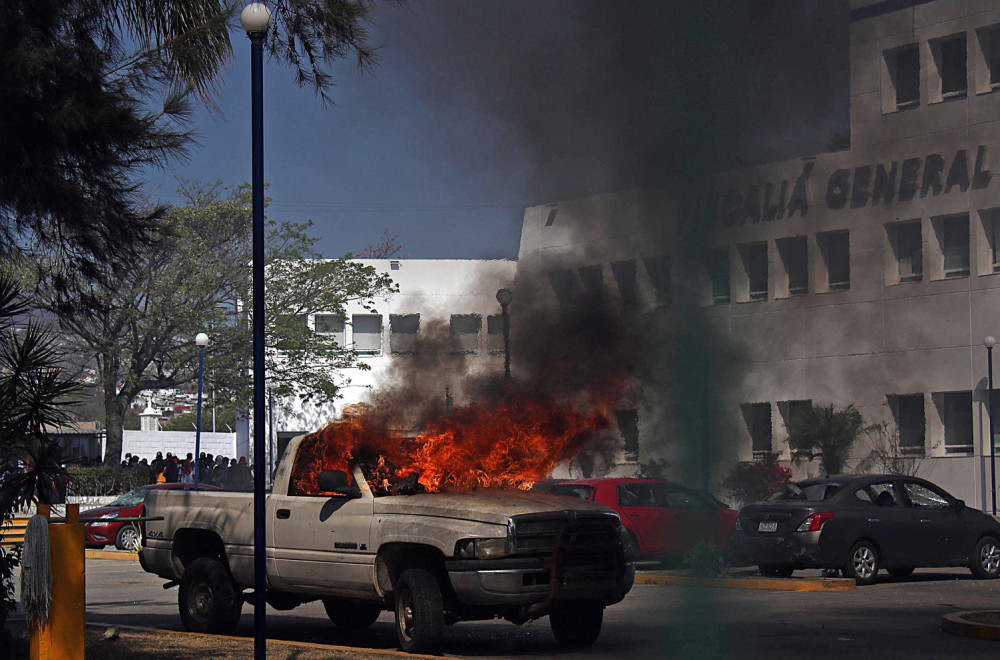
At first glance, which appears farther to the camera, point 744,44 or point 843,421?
point 843,421

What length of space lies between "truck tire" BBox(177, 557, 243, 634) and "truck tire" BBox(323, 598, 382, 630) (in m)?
1.09

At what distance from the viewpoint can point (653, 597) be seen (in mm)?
13648

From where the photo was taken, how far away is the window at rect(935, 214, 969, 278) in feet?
25.9

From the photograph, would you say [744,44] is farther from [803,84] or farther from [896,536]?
[896,536]

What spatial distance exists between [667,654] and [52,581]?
4.69m

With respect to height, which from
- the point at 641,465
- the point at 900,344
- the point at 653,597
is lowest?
the point at 653,597

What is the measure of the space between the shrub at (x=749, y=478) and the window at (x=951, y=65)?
2.67m

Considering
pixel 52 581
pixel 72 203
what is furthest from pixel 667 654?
pixel 72 203

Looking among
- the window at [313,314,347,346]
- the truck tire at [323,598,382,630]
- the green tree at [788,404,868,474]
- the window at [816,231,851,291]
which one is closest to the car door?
the green tree at [788,404,868,474]

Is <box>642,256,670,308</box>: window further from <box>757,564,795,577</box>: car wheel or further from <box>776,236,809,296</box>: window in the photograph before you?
<box>757,564,795,577</box>: car wheel

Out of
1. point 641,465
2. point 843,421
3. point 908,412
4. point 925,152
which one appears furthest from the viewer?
point 843,421

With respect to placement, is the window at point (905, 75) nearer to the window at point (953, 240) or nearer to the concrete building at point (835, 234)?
the concrete building at point (835, 234)

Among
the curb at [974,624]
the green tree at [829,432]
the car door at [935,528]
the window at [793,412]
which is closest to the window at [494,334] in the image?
the green tree at [829,432]

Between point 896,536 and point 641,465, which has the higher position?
point 641,465
